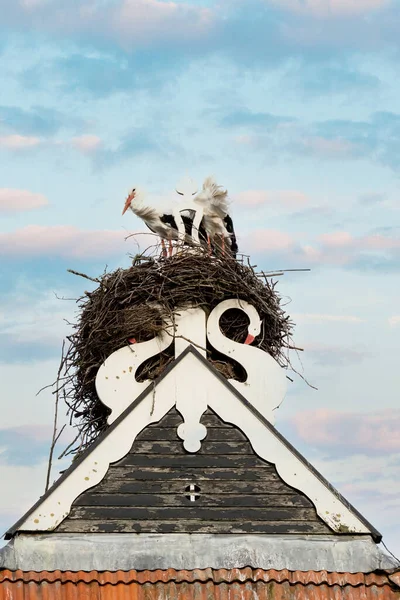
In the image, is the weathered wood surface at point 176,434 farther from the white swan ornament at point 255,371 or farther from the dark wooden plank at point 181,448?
the white swan ornament at point 255,371

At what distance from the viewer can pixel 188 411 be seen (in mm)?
12070

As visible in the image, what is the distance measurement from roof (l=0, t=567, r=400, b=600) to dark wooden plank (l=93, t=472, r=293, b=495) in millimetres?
766

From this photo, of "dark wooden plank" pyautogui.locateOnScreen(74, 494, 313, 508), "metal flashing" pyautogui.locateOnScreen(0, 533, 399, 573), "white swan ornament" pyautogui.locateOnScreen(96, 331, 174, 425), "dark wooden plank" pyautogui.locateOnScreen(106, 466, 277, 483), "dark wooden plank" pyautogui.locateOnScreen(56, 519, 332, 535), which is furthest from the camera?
"white swan ornament" pyautogui.locateOnScreen(96, 331, 174, 425)

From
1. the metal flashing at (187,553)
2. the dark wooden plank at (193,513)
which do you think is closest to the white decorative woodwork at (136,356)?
the dark wooden plank at (193,513)

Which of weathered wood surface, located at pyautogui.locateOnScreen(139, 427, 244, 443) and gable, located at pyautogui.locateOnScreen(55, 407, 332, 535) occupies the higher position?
weathered wood surface, located at pyautogui.locateOnScreen(139, 427, 244, 443)

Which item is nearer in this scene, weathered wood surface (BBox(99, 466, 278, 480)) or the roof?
the roof

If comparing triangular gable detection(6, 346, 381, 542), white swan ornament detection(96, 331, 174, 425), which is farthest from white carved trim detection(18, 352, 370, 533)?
white swan ornament detection(96, 331, 174, 425)

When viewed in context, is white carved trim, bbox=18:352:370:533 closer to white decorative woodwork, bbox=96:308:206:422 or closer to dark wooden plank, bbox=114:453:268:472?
dark wooden plank, bbox=114:453:268:472

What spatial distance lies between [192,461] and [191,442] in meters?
0.17

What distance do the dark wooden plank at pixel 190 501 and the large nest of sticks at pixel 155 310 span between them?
1615 mm

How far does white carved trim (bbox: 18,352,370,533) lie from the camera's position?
1154cm

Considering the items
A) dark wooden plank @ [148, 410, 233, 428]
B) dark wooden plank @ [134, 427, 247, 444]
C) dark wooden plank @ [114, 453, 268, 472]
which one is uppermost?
dark wooden plank @ [148, 410, 233, 428]

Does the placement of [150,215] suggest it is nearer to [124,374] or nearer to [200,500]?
[124,374]

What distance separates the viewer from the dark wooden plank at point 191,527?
37.6 ft
